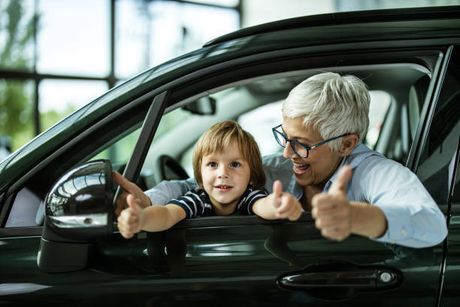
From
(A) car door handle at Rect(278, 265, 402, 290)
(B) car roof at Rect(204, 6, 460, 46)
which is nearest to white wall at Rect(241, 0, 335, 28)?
(B) car roof at Rect(204, 6, 460, 46)

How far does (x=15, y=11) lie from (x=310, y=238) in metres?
7.44

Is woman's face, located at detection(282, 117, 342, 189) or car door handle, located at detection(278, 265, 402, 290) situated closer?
car door handle, located at detection(278, 265, 402, 290)

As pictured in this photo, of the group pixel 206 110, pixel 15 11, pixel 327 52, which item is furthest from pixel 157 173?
pixel 15 11

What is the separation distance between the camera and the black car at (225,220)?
1384mm

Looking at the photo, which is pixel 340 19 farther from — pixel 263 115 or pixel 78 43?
pixel 78 43

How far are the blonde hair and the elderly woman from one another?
9 cm

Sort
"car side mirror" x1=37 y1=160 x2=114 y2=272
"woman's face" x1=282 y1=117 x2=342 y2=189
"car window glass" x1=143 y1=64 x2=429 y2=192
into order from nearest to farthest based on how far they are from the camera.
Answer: "car side mirror" x1=37 y1=160 x2=114 y2=272
"woman's face" x1=282 y1=117 x2=342 y2=189
"car window glass" x1=143 y1=64 x2=429 y2=192

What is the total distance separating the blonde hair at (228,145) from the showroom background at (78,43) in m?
6.15

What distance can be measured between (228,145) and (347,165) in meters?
0.35

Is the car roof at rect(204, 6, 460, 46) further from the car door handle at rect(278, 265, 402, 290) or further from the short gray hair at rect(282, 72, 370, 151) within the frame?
the car door handle at rect(278, 265, 402, 290)

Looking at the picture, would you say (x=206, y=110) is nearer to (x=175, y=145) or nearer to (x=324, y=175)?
(x=175, y=145)

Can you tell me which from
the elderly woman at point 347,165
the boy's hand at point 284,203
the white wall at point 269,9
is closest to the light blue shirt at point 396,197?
the elderly woman at point 347,165

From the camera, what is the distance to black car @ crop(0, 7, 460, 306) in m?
1.38

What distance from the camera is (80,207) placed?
4.33ft
